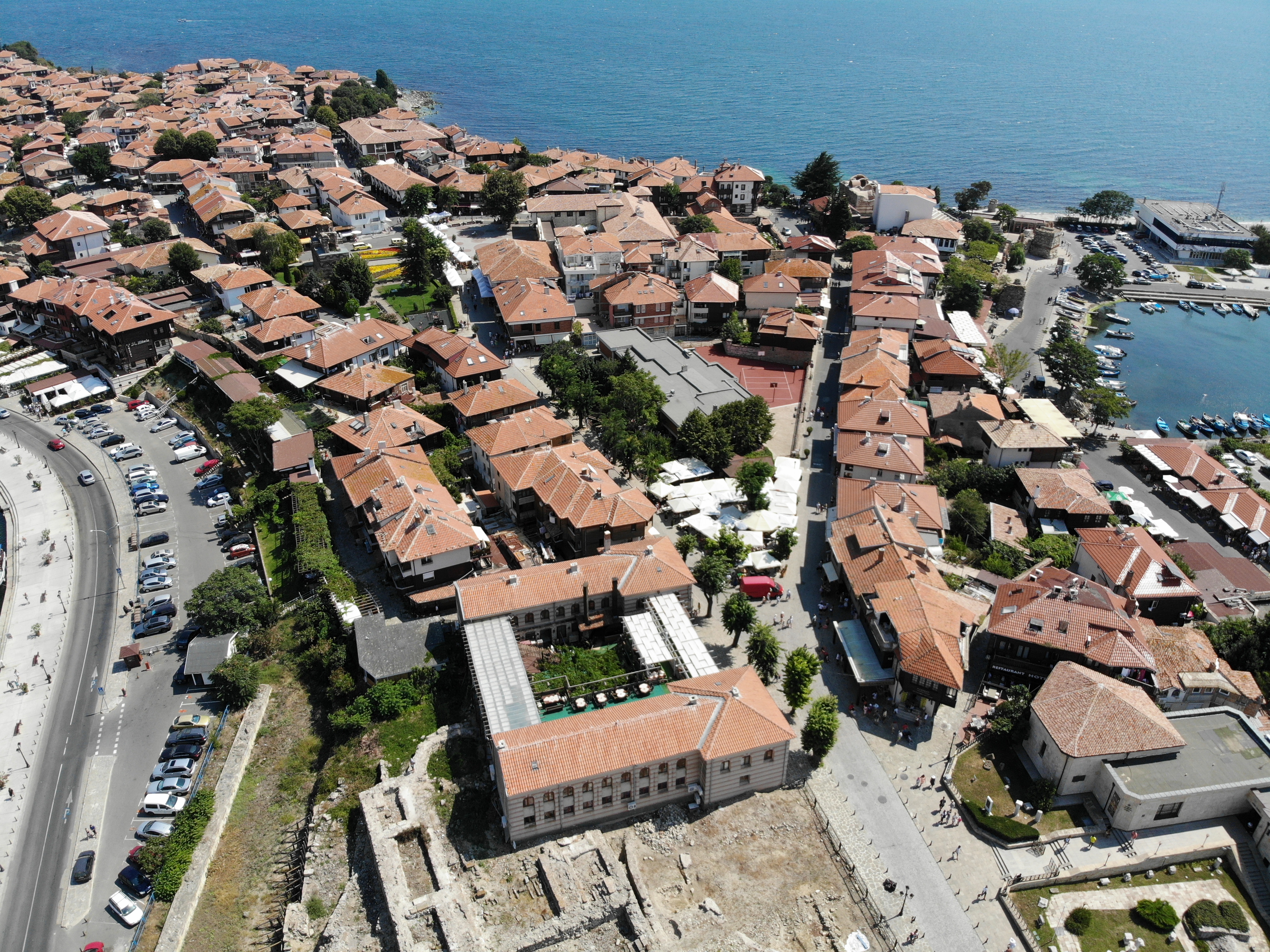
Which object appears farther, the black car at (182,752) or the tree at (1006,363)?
the tree at (1006,363)

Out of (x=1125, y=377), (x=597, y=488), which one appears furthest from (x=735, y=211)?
(x=597, y=488)

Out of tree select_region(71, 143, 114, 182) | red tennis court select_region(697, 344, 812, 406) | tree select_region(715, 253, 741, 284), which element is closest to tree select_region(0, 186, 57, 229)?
tree select_region(71, 143, 114, 182)

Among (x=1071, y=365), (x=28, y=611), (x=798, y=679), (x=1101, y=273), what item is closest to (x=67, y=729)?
(x=28, y=611)

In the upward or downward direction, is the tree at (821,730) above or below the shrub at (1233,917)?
above

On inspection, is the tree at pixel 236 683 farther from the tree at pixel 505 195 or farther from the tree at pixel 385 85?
the tree at pixel 385 85

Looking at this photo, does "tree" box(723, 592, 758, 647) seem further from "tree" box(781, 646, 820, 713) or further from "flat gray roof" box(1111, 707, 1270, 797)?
"flat gray roof" box(1111, 707, 1270, 797)

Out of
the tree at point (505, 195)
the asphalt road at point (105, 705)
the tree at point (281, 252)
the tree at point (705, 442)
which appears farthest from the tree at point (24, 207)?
the tree at point (705, 442)

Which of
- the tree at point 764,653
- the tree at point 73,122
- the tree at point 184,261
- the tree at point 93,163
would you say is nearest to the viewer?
the tree at point 764,653
